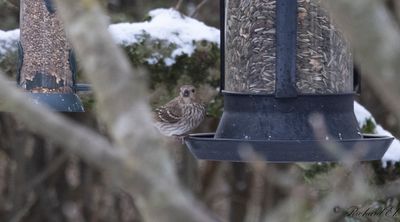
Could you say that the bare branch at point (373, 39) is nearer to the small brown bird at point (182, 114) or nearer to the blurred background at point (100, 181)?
the small brown bird at point (182, 114)

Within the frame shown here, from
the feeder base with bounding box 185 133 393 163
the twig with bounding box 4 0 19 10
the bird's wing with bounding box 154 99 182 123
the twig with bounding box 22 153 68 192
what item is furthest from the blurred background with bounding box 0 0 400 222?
the feeder base with bounding box 185 133 393 163

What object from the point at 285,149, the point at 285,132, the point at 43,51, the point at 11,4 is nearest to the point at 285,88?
the point at 285,132

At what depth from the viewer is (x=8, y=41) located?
555 centimetres

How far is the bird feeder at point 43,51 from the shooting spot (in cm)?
462

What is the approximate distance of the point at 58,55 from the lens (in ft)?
15.6

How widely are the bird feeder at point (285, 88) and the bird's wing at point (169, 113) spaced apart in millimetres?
830

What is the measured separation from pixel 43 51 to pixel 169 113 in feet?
2.50

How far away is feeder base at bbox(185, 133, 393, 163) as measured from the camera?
346cm

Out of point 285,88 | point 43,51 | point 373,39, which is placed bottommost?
point 285,88

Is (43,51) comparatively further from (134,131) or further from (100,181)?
(100,181)

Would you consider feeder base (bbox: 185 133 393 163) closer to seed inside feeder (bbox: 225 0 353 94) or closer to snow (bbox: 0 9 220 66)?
seed inside feeder (bbox: 225 0 353 94)

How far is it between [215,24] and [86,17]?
6.31 m

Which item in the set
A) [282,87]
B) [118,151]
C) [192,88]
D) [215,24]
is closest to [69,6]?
[118,151]

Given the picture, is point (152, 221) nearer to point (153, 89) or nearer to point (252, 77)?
point (252, 77)
